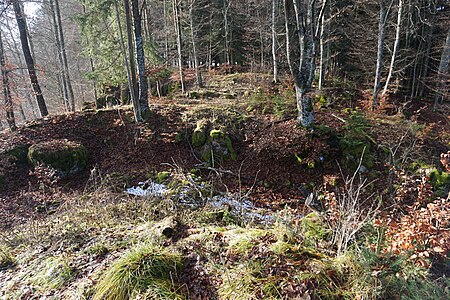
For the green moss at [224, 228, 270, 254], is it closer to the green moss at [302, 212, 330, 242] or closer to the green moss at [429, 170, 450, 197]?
the green moss at [302, 212, 330, 242]

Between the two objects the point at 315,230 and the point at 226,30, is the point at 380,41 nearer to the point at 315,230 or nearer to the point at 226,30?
the point at 226,30

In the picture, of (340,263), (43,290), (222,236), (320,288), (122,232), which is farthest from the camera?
(122,232)

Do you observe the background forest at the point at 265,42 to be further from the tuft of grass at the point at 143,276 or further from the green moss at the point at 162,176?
the tuft of grass at the point at 143,276

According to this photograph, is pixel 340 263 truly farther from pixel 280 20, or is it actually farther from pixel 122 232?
pixel 280 20

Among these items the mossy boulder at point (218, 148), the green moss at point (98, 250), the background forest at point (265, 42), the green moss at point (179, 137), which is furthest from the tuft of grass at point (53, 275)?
the background forest at point (265, 42)

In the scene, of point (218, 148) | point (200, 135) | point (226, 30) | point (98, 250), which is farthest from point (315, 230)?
point (226, 30)

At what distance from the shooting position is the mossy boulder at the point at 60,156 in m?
7.77

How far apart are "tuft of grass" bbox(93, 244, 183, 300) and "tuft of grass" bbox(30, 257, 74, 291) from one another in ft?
1.88

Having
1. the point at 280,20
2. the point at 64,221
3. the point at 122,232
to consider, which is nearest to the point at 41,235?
the point at 64,221

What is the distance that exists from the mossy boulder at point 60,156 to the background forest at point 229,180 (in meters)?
0.05

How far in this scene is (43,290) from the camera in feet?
8.13

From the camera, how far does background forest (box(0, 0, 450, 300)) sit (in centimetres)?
222

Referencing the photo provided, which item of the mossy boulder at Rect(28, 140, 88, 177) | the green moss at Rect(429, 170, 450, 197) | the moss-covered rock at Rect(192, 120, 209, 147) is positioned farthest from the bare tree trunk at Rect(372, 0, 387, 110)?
the mossy boulder at Rect(28, 140, 88, 177)

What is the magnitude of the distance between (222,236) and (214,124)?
20.9 ft
